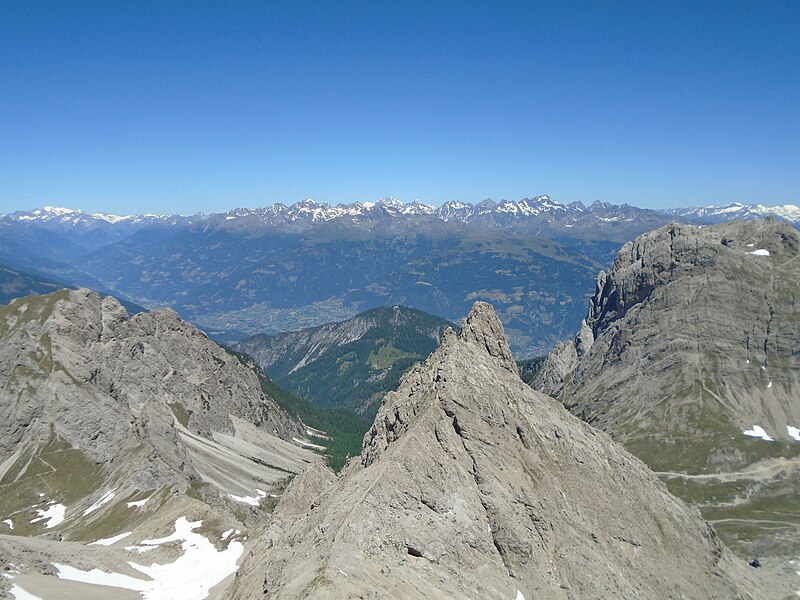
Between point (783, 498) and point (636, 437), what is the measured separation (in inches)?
1779

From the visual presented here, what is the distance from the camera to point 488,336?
241ft

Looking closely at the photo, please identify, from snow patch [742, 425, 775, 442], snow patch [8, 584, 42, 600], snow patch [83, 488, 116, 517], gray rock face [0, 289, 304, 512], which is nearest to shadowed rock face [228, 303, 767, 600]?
snow patch [8, 584, 42, 600]

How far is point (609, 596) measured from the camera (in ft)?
175

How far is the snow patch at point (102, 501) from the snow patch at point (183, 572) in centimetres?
2923

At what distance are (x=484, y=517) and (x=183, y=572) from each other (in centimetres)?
4744

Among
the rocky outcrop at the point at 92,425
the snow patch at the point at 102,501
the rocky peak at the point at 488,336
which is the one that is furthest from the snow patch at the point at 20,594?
the snow patch at the point at 102,501

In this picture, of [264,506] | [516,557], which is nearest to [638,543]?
[516,557]

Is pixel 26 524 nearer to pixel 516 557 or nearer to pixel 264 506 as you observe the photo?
pixel 264 506

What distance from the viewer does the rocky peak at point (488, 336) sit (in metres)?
72.7

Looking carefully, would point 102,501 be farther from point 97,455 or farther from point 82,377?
point 82,377

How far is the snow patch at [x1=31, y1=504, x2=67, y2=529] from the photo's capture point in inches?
4299

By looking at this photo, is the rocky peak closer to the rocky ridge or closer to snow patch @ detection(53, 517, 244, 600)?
snow patch @ detection(53, 517, 244, 600)

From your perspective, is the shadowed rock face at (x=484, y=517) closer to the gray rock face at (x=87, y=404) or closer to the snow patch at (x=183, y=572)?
the snow patch at (x=183, y=572)

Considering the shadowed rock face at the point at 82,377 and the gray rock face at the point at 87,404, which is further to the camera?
the shadowed rock face at the point at 82,377
